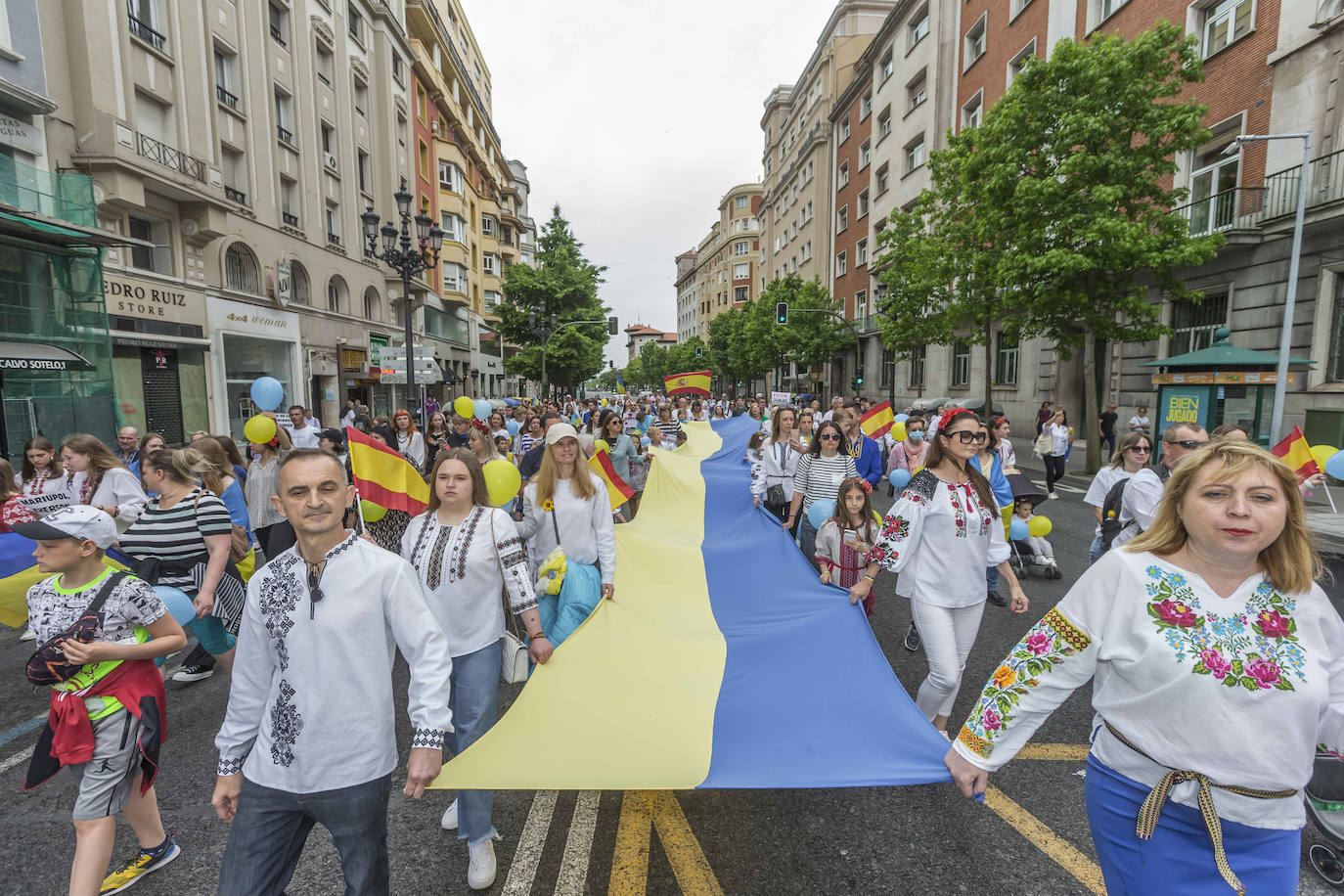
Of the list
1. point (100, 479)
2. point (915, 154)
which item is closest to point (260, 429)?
point (100, 479)

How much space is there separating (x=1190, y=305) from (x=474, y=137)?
41.7 meters

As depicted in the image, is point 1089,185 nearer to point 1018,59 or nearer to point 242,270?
point 1018,59

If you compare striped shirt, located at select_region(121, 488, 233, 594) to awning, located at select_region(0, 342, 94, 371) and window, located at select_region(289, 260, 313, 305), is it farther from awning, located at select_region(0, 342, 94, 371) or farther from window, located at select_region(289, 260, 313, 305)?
window, located at select_region(289, 260, 313, 305)

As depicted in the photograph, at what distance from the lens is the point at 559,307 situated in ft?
132

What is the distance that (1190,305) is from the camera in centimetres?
1873

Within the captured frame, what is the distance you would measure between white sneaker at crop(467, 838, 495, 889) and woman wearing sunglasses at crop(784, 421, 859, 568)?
404 cm

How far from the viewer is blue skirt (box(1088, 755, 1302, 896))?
1.74 meters

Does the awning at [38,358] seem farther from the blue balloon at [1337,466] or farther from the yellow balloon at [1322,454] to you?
the yellow balloon at [1322,454]

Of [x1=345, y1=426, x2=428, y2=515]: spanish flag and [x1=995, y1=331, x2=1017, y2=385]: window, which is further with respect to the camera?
[x1=995, y1=331, x2=1017, y2=385]: window

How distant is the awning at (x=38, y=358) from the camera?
12.0 meters

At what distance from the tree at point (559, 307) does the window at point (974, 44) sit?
76.2ft

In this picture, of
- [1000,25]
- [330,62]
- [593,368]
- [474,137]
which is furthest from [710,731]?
[474,137]

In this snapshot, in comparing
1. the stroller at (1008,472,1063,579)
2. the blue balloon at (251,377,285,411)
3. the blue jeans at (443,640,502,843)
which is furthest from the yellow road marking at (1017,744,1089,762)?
the blue balloon at (251,377,285,411)

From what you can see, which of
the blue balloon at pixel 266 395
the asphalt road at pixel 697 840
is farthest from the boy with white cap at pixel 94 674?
the blue balloon at pixel 266 395
